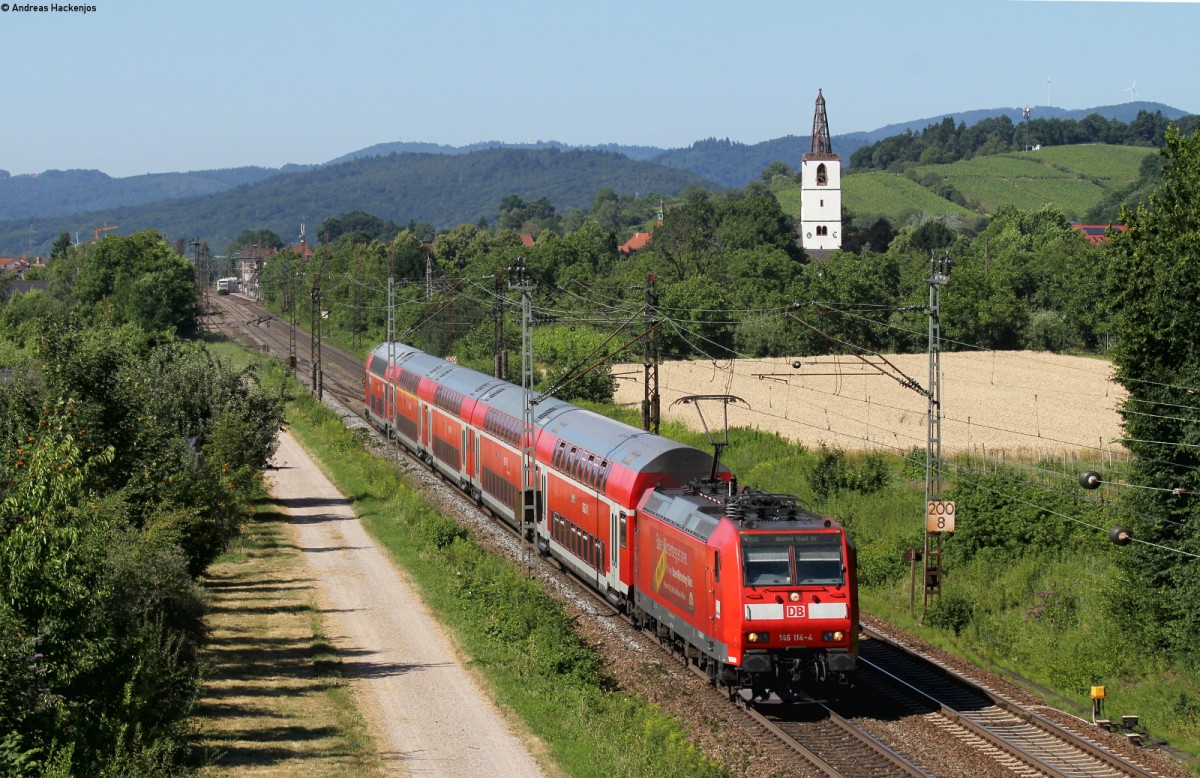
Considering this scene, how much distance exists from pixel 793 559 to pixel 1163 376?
1440 cm

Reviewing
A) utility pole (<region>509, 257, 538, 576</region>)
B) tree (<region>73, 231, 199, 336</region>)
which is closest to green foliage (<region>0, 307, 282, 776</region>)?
utility pole (<region>509, 257, 538, 576</region>)

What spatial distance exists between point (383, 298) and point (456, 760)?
106m

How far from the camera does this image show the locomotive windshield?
2312 centimetres

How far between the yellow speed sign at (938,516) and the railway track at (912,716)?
3.71 meters

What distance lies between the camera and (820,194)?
586 feet

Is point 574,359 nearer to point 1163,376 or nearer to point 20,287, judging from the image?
point 1163,376

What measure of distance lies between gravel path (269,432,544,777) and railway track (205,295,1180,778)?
4745mm

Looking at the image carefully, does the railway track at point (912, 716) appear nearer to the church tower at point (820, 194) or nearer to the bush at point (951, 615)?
the bush at point (951, 615)

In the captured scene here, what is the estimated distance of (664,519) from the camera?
2689cm

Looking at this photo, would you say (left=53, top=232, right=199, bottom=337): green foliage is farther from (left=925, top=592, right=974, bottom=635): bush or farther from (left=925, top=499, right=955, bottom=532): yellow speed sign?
(left=925, top=592, right=974, bottom=635): bush

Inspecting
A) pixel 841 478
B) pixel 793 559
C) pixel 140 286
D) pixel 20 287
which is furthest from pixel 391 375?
pixel 20 287

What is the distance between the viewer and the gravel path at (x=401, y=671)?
2177 centimetres

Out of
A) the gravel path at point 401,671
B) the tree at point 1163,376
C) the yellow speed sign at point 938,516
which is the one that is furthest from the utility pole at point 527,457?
the tree at point 1163,376

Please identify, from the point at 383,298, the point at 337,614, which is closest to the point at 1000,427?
the point at 337,614
